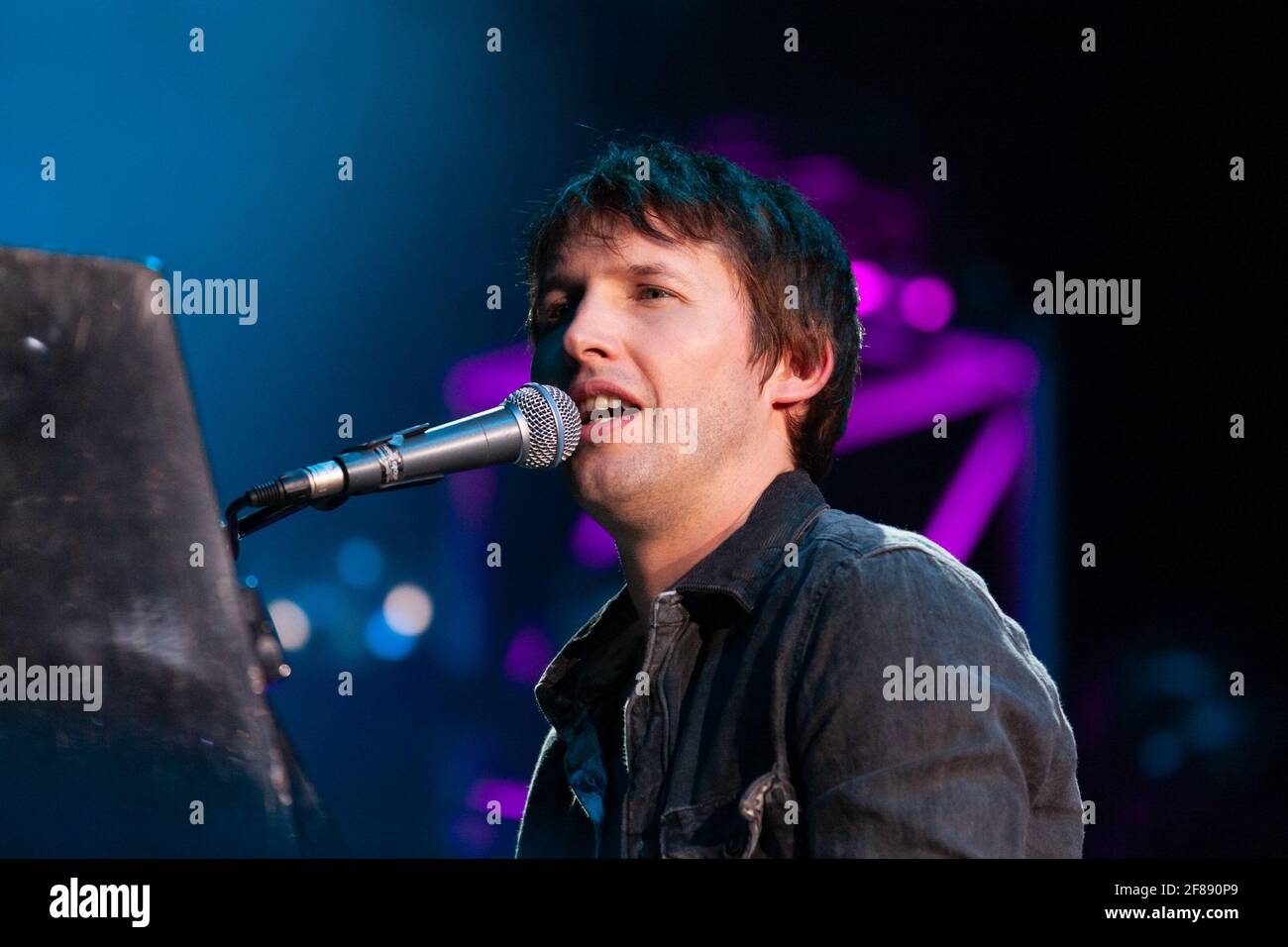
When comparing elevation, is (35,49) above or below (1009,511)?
above

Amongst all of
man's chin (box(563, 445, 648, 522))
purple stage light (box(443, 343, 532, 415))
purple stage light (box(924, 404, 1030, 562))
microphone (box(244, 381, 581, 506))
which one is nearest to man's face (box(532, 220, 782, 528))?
man's chin (box(563, 445, 648, 522))

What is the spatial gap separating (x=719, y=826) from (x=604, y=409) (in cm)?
66

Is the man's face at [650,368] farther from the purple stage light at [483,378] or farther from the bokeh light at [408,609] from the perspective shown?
the bokeh light at [408,609]

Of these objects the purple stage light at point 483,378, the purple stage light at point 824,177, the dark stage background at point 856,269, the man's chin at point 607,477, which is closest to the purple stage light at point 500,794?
the dark stage background at point 856,269

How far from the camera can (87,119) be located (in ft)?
9.71

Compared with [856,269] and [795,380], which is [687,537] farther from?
[856,269]

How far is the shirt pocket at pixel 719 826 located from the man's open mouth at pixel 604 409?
61 cm

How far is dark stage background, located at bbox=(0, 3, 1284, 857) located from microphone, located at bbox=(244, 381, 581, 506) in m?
1.33

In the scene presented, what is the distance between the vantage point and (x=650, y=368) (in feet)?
6.41

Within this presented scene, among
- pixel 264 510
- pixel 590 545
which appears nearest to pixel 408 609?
pixel 590 545
